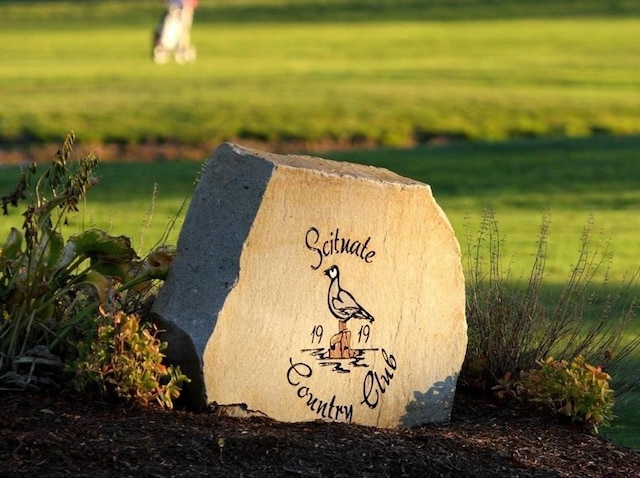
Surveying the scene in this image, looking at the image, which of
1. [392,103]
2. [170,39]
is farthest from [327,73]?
[392,103]

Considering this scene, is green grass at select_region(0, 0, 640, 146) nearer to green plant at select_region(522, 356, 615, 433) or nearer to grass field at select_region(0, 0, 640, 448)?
grass field at select_region(0, 0, 640, 448)

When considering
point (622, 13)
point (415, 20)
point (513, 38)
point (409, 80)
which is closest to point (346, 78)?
point (409, 80)

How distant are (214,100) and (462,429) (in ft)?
72.8

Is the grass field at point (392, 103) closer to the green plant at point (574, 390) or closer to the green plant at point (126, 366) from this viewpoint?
the green plant at point (574, 390)

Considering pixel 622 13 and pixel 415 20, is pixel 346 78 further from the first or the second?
pixel 622 13

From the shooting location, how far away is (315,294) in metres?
6.59

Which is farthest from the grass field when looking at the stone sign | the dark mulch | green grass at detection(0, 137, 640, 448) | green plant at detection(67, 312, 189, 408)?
the dark mulch

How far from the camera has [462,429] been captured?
22.6 ft

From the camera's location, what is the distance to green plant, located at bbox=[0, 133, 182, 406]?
20.2 feet

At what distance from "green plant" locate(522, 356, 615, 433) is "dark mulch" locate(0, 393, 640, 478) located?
1.24 ft

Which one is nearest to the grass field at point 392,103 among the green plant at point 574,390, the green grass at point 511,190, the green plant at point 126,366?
the green grass at point 511,190

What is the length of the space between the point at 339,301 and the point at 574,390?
1265 millimetres

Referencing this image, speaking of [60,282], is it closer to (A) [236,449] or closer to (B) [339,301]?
(B) [339,301]

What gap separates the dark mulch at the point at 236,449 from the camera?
17.7 feet
